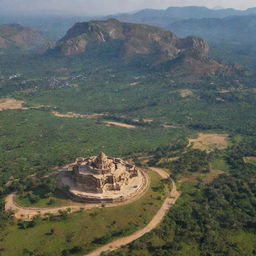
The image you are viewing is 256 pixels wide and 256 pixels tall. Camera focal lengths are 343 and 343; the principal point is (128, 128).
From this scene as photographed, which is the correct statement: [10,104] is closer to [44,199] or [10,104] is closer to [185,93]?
[185,93]

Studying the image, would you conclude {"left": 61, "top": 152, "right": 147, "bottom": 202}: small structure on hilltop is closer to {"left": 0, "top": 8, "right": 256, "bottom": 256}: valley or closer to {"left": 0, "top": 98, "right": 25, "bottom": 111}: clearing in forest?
{"left": 0, "top": 8, "right": 256, "bottom": 256}: valley

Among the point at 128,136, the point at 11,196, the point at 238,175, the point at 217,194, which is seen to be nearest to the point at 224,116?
the point at 128,136

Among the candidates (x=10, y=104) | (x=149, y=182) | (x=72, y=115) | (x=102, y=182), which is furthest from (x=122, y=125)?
(x=102, y=182)

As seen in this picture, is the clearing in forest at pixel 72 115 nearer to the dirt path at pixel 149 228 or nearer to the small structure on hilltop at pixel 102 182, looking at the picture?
the small structure on hilltop at pixel 102 182

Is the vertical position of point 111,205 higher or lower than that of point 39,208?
higher

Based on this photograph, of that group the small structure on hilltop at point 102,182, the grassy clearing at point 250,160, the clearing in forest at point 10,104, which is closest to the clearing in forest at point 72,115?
the clearing in forest at point 10,104

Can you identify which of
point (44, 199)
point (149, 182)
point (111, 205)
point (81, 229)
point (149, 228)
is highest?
point (149, 182)

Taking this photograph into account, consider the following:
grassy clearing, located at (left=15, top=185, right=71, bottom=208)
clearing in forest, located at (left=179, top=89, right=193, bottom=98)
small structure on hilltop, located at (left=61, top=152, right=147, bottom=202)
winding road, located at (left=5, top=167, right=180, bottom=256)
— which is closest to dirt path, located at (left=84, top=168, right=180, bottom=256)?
winding road, located at (left=5, top=167, right=180, bottom=256)
